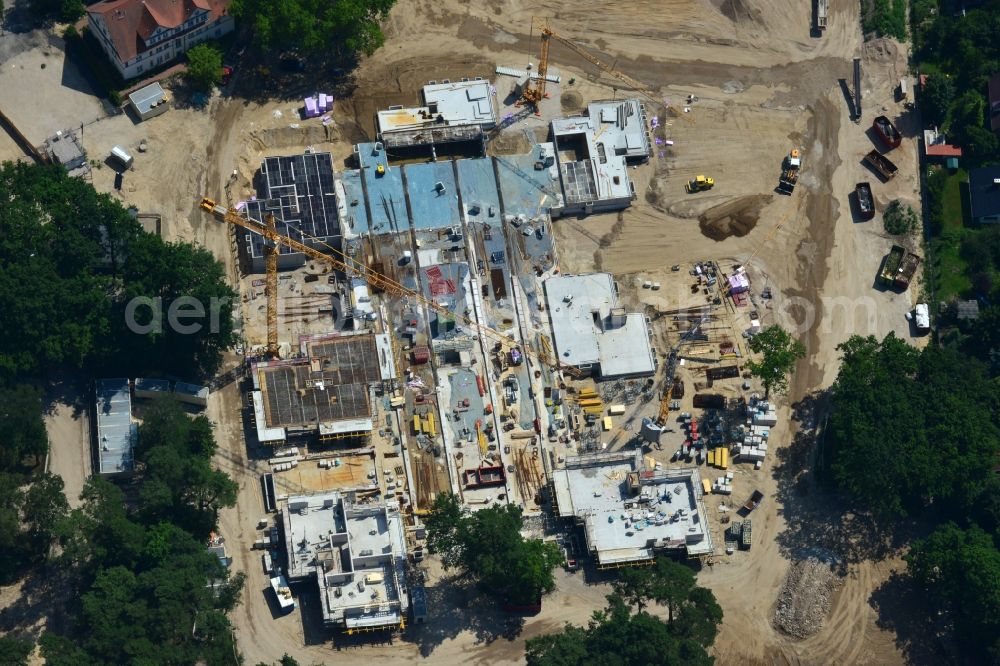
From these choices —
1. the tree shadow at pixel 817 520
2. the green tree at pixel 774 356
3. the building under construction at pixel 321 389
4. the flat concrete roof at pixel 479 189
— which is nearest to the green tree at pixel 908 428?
the tree shadow at pixel 817 520

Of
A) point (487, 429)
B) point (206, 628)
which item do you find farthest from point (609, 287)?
point (206, 628)

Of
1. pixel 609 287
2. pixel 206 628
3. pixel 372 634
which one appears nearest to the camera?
pixel 206 628

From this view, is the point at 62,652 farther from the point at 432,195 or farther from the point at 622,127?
the point at 622,127

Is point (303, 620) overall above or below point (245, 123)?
below

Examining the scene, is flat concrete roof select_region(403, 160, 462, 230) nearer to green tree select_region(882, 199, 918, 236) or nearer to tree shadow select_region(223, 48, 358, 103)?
tree shadow select_region(223, 48, 358, 103)

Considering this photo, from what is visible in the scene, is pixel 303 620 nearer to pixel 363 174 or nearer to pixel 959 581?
pixel 363 174

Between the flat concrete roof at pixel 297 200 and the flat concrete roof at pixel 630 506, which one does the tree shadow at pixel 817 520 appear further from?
the flat concrete roof at pixel 297 200

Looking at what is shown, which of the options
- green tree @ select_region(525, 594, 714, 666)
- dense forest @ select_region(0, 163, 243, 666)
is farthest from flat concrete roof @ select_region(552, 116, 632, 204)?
green tree @ select_region(525, 594, 714, 666)

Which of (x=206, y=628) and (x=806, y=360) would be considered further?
(x=806, y=360)
